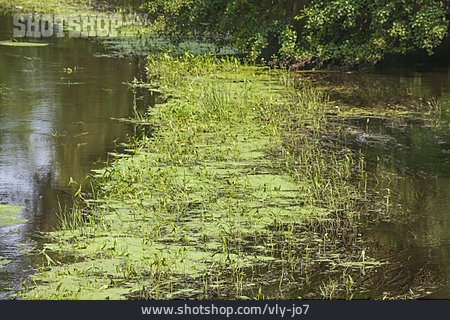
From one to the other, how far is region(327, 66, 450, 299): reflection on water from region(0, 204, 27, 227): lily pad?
10.5 feet

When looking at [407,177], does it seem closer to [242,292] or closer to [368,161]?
[368,161]

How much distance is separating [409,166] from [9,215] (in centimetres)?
477

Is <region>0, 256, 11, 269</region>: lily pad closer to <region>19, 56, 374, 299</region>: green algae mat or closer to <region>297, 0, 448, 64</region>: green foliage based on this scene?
<region>19, 56, 374, 299</region>: green algae mat

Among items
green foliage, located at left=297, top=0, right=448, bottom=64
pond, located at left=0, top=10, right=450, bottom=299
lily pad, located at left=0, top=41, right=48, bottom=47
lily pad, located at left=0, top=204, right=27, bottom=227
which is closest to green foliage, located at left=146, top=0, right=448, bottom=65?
green foliage, located at left=297, top=0, right=448, bottom=64

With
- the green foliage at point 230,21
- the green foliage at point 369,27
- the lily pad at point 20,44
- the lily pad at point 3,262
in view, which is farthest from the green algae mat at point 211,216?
the lily pad at point 20,44

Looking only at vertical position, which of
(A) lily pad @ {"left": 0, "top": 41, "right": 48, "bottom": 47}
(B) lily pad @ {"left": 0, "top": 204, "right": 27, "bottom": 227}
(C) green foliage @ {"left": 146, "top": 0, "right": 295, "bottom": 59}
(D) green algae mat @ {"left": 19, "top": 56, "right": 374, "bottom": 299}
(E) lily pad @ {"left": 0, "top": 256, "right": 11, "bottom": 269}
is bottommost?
(E) lily pad @ {"left": 0, "top": 256, "right": 11, "bottom": 269}

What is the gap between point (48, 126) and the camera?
13.5 metres

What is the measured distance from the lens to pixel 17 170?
1083cm

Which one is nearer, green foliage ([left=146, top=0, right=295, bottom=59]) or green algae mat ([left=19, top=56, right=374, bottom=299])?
green algae mat ([left=19, top=56, right=374, bottom=299])

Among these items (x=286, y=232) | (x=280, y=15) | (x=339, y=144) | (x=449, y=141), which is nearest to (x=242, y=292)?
(x=286, y=232)

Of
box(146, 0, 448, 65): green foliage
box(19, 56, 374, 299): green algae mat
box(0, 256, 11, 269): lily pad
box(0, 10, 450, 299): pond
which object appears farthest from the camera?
box(146, 0, 448, 65): green foliage

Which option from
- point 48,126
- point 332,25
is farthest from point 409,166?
point 332,25

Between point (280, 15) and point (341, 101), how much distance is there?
589 centimetres

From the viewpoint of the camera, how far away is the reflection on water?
797 centimetres
